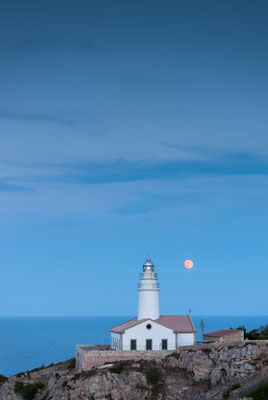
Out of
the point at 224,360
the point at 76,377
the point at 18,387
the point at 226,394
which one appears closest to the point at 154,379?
the point at 224,360

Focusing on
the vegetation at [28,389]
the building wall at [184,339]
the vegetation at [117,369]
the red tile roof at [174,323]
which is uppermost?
the red tile roof at [174,323]

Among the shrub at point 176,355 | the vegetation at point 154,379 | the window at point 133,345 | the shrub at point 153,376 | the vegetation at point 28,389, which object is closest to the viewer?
the vegetation at point 154,379

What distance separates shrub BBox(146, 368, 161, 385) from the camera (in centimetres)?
5512

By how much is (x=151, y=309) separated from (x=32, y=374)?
49.4ft

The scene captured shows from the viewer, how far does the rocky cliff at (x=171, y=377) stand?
52.3 metres

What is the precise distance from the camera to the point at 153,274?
68188 mm

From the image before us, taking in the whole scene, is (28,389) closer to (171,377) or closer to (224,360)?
(171,377)

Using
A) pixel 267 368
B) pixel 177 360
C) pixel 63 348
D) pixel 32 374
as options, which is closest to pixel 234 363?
pixel 267 368

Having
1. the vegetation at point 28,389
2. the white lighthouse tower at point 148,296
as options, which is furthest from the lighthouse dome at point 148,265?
the vegetation at point 28,389

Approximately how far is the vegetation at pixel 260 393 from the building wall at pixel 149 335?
62.0 feet

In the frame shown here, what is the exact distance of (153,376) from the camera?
55.8 m

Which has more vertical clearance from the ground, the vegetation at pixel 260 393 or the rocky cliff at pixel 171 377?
the rocky cliff at pixel 171 377

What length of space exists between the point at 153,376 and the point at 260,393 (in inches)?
555

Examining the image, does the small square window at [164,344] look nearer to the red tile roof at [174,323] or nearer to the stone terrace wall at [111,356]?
the red tile roof at [174,323]
